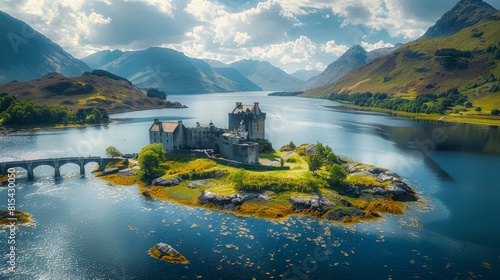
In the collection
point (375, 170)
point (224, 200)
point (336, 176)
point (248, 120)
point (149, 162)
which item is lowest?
point (224, 200)

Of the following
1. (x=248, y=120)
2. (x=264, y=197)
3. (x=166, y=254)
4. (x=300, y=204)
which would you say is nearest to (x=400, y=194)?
(x=300, y=204)

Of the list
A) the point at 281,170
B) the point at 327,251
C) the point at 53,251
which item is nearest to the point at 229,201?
the point at 281,170

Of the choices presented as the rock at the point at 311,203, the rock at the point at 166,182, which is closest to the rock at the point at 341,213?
the rock at the point at 311,203

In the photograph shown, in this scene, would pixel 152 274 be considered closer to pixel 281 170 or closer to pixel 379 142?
pixel 281 170

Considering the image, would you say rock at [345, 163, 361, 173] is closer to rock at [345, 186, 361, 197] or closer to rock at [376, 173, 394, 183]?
rock at [376, 173, 394, 183]

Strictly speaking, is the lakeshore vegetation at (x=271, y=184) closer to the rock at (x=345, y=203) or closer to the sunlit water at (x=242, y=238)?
the rock at (x=345, y=203)

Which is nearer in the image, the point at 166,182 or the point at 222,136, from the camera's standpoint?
the point at 166,182

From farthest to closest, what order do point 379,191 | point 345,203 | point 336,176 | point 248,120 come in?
point 248,120
point 336,176
point 379,191
point 345,203

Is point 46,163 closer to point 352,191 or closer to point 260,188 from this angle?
point 260,188
